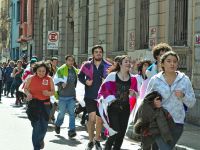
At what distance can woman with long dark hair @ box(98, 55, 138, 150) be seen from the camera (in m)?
6.36

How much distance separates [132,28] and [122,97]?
375 inches

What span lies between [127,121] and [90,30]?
14.0 m

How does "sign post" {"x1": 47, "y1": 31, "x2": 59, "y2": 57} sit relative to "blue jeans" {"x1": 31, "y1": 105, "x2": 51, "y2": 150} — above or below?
above

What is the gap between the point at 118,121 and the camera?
638 cm

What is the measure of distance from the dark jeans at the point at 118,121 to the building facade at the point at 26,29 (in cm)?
2692

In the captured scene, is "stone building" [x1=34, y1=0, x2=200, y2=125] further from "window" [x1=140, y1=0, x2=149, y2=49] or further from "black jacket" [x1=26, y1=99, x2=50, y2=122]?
"black jacket" [x1=26, y1=99, x2=50, y2=122]

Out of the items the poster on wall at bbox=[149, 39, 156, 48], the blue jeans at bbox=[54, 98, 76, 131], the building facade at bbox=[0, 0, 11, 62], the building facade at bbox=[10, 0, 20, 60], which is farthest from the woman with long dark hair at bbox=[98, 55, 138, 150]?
the building facade at bbox=[0, 0, 11, 62]

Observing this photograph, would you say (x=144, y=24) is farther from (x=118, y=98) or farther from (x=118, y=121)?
(x=118, y=121)

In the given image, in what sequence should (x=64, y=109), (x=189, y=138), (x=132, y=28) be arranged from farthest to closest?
1. (x=132, y=28)
2. (x=64, y=109)
3. (x=189, y=138)

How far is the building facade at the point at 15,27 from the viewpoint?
131 feet

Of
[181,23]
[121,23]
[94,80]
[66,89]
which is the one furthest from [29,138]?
[121,23]

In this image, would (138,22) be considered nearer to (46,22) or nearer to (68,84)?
(68,84)

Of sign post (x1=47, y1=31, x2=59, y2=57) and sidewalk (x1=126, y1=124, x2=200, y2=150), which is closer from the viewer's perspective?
sidewalk (x1=126, y1=124, x2=200, y2=150)

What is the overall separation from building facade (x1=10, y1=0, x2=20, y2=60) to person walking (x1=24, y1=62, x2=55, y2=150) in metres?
33.7
